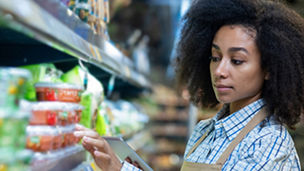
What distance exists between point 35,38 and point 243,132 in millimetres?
733

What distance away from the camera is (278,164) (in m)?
1.16

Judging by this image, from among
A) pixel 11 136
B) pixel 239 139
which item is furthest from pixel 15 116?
pixel 239 139

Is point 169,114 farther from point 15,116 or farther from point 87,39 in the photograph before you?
point 15,116

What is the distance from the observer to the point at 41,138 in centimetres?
115

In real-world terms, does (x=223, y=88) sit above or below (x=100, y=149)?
above

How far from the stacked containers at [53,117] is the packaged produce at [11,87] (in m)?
0.32

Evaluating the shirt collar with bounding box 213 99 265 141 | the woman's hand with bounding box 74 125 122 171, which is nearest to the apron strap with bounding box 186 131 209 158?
the shirt collar with bounding box 213 99 265 141

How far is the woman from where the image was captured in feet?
3.92

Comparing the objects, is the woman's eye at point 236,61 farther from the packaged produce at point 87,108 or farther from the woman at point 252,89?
the packaged produce at point 87,108

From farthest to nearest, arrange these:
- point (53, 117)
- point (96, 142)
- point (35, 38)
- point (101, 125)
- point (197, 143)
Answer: point (101, 125) → point (197, 143) → point (53, 117) → point (96, 142) → point (35, 38)

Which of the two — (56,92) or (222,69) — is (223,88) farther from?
(56,92)

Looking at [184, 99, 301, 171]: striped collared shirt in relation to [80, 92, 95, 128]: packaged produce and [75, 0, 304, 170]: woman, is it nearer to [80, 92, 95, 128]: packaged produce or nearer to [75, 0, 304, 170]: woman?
[75, 0, 304, 170]: woman

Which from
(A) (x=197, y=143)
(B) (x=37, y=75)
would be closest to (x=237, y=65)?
(A) (x=197, y=143)

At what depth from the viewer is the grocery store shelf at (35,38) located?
0.75 meters
